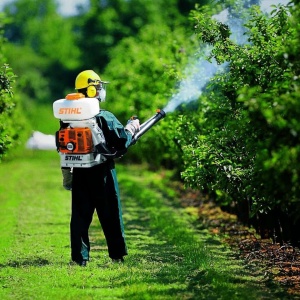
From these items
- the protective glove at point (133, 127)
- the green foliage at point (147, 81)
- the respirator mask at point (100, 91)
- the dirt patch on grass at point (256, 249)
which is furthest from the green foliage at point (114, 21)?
the respirator mask at point (100, 91)

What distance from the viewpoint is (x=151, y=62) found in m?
24.9

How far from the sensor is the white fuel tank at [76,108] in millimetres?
11188

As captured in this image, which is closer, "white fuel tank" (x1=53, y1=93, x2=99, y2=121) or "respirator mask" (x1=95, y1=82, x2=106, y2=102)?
"white fuel tank" (x1=53, y1=93, x2=99, y2=121)

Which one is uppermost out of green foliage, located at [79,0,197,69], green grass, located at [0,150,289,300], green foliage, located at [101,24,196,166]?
green foliage, located at [79,0,197,69]

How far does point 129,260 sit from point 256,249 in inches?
75.4

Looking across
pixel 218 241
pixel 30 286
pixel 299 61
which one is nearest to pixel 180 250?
pixel 218 241

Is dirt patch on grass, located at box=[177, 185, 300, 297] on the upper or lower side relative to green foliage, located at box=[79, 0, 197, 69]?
lower

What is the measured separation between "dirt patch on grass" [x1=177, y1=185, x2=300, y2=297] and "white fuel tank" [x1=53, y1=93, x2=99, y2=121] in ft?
9.34

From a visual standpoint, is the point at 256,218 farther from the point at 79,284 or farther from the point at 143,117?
the point at 143,117

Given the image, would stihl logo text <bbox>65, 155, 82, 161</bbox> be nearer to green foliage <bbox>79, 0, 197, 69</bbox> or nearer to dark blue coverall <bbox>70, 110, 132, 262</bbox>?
dark blue coverall <bbox>70, 110, 132, 262</bbox>

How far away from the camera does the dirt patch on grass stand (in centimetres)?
1085

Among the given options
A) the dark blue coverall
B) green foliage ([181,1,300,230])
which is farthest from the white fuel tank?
green foliage ([181,1,300,230])

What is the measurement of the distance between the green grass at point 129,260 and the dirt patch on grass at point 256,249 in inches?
8.8

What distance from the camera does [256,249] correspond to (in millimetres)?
12859
